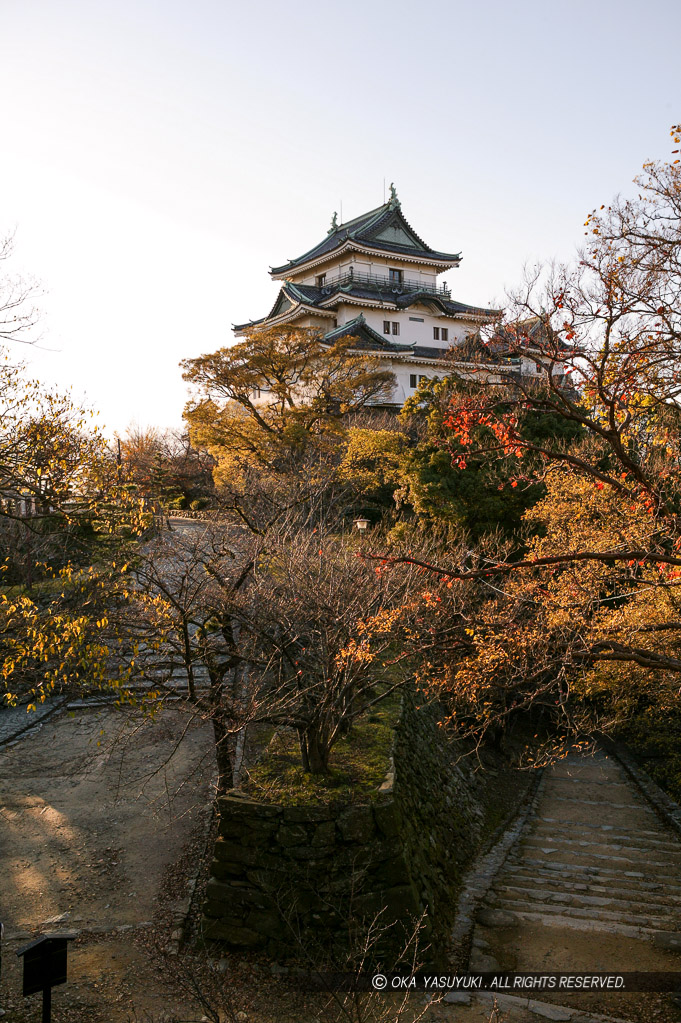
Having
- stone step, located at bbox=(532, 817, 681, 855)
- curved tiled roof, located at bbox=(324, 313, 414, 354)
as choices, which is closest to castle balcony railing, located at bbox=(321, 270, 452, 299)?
curved tiled roof, located at bbox=(324, 313, 414, 354)

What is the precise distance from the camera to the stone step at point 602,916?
856 centimetres

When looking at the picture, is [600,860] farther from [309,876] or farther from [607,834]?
[309,876]

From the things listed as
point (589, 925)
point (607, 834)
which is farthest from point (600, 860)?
point (589, 925)

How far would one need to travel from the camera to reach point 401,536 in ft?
55.6

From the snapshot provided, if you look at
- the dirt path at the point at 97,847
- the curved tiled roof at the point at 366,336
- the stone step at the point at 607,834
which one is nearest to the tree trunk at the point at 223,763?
the dirt path at the point at 97,847

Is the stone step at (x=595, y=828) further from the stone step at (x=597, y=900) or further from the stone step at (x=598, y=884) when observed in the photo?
the stone step at (x=597, y=900)

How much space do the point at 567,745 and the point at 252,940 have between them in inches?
499

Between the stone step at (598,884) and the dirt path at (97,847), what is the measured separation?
4965mm

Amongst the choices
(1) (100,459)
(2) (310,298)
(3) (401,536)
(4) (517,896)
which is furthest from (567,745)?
(2) (310,298)

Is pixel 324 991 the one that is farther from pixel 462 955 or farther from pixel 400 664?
pixel 400 664

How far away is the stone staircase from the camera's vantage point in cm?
879

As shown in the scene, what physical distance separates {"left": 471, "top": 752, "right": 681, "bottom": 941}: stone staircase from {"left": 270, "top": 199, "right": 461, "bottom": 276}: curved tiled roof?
34.4 metres

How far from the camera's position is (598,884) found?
31.9 feet

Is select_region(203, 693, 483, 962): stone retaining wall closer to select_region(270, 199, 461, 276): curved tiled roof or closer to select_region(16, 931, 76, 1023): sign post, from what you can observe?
select_region(16, 931, 76, 1023): sign post
